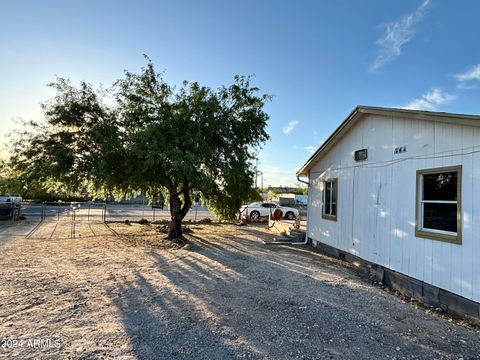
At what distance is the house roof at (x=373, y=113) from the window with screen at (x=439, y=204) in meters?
0.87

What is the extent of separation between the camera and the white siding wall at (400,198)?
492 cm

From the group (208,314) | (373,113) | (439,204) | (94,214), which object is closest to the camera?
(208,314)

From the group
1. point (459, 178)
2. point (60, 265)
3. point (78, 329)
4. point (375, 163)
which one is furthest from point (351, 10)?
point (60, 265)

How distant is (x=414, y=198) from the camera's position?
6.16 metres

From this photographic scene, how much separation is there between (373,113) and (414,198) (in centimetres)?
253

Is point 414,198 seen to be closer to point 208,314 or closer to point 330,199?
point 330,199

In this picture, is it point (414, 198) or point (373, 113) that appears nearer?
point (414, 198)

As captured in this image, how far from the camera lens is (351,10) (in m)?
9.30

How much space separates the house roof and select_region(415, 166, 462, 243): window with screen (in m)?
0.87

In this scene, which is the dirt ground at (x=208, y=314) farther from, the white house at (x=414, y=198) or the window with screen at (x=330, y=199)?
the window with screen at (x=330, y=199)

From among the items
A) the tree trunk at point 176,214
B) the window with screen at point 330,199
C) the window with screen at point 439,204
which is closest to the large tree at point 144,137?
the tree trunk at point 176,214

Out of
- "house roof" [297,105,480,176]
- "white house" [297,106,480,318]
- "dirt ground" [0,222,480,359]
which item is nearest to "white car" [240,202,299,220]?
"house roof" [297,105,480,176]

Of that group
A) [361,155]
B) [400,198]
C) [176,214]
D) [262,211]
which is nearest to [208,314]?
[400,198]

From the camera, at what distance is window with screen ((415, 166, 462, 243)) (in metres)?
5.21
